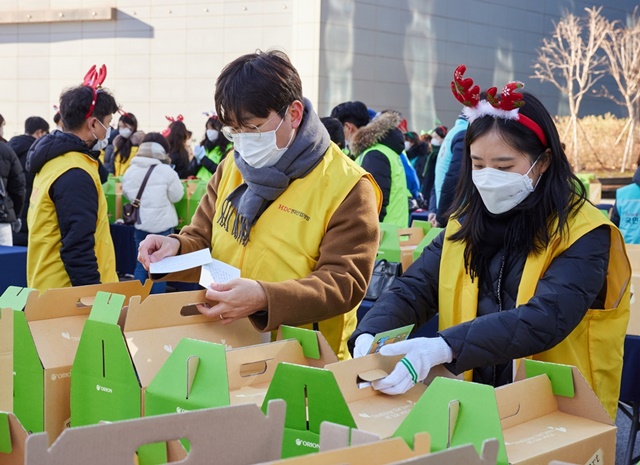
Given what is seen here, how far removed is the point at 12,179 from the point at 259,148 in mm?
4387

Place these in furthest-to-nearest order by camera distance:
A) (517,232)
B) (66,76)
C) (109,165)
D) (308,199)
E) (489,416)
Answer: (66,76) < (109,165) < (308,199) < (517,232) < (489,416)

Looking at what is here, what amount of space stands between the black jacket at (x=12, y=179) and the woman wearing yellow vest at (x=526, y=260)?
455cm

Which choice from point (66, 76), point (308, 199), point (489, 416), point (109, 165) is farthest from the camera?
point (66, 76)

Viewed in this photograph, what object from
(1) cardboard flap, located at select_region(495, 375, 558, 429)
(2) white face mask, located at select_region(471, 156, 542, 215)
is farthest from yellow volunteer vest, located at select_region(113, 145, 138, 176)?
(1) cardboard flap, located at select_region(495, 375, 558, 429)

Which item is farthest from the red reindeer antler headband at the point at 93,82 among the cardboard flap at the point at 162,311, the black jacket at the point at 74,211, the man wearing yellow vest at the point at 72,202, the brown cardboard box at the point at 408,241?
the cardboard flap at the point at 162,311

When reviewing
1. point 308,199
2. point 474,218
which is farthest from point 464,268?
point 308,199

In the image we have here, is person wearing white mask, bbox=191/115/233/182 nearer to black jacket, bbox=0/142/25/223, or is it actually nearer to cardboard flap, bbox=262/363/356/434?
black jacket, bbox=0/142/25/223

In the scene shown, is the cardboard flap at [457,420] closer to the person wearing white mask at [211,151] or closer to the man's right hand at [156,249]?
the man's right hand at [156,249]

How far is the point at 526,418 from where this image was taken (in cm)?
170

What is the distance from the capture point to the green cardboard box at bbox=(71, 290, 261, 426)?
1.97 meters

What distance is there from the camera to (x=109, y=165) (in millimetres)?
11680

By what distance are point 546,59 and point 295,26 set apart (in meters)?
8.30

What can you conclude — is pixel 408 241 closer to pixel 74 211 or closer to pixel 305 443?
pixel 74 211

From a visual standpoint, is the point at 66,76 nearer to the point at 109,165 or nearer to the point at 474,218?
the point at 109,165
